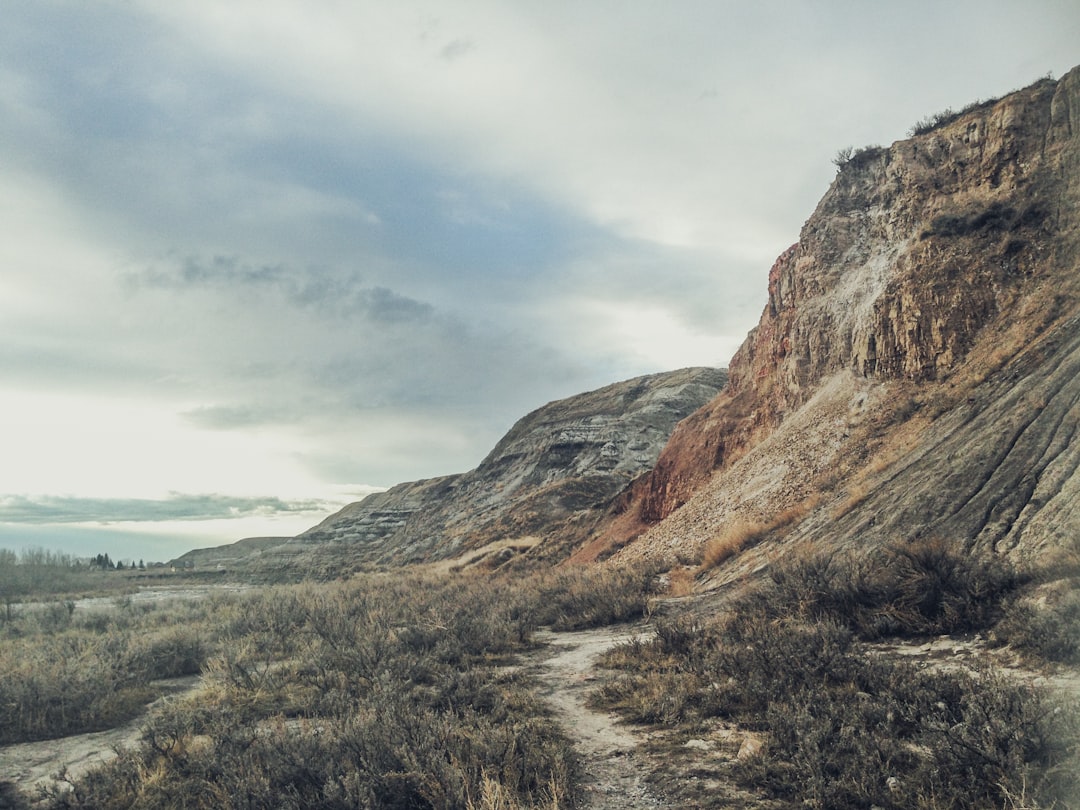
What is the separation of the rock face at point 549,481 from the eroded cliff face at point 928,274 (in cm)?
1777

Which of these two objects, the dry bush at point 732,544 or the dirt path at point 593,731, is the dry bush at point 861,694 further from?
the dry bush at point 732,544

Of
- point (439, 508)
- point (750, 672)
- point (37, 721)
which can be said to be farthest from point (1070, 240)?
point (439, 508)

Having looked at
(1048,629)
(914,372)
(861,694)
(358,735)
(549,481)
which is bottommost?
(358,735)

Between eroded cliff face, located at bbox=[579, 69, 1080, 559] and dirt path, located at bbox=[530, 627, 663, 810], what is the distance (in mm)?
6824

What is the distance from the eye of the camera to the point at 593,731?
6438 millimetres

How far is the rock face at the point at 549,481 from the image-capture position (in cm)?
4259

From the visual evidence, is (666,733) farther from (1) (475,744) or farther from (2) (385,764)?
(2) (385,764)

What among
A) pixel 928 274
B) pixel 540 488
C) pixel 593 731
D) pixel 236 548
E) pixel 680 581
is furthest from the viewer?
pixel 236 548

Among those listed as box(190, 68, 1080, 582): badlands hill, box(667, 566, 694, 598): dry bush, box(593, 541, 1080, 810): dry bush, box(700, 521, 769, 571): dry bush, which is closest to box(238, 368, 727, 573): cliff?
box(190, 68, 1080, 582): badlands hill

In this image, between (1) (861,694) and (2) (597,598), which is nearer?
(1) (861,694)

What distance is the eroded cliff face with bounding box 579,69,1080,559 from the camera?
48.4 feet

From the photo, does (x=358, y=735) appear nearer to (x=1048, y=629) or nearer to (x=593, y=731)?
(x=593, y=731)

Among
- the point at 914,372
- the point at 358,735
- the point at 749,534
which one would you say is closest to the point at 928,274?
the point at 914,372

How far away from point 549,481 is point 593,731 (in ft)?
152
